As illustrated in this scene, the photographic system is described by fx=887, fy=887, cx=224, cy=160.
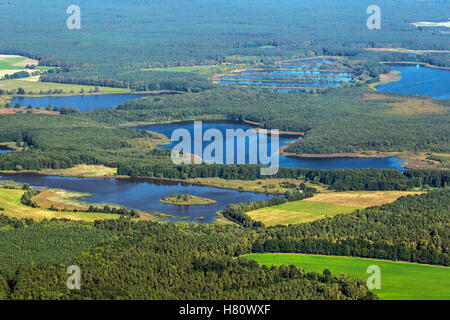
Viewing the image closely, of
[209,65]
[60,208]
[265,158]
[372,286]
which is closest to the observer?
[372,286]

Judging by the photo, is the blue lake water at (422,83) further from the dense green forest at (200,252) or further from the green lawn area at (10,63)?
the dense green forest at (200,252)

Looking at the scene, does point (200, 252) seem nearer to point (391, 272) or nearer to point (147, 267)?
point (147, 267)

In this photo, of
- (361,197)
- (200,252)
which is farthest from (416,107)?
(200,252)

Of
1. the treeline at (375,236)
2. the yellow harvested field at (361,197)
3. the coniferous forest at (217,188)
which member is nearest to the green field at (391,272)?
the coniferous forest at (217,188)

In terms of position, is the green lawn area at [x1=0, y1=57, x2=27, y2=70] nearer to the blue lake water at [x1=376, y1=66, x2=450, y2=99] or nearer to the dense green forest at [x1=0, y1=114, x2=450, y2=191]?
the dense green forest at [x1=0, y1=114, x2=450, y2=191]
